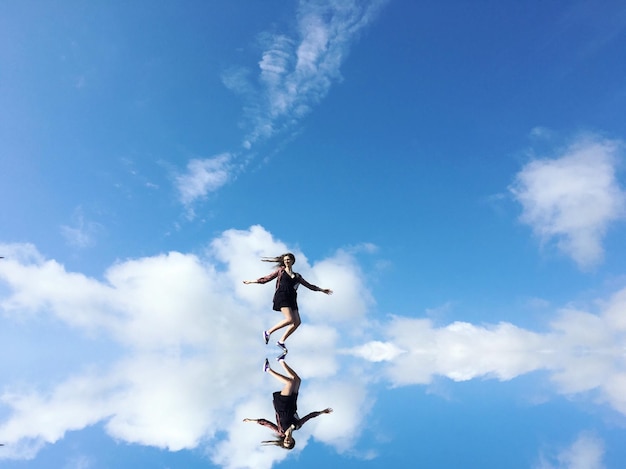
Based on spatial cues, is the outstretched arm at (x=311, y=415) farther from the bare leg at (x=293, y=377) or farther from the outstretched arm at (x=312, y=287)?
the outstretched arm at (x=312, y=287)

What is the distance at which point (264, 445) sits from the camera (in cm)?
1316

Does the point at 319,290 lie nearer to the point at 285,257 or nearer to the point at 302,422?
the point at 285,257

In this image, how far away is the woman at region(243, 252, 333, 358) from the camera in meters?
17.0

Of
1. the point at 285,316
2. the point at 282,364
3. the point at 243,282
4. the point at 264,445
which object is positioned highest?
the point at 243,282

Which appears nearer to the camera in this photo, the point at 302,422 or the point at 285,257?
the point at 302,422

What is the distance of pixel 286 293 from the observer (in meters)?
17.0

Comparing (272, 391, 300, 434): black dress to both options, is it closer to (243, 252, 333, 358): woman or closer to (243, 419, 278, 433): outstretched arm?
(243, 419, 278, 433): outstretched arm

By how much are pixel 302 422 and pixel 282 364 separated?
3357 mm

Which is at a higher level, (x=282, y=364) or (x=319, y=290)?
(x=319, y=290)

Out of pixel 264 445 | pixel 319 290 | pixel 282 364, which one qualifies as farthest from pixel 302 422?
pixel 319 290

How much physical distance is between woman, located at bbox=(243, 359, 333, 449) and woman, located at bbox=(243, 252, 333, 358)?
1013 millimetres

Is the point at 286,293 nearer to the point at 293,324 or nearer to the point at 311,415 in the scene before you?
the point at 293,324

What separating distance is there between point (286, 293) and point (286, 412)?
4.47 meters

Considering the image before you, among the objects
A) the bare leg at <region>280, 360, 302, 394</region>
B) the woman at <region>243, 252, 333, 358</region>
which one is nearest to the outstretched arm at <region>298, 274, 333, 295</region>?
the woman at <region>243, 252, 333, 358</region>
